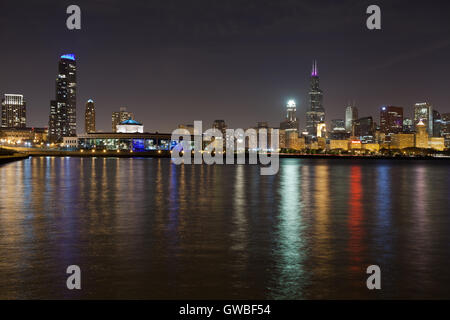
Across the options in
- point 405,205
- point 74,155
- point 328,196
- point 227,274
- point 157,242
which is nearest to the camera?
point 227,274

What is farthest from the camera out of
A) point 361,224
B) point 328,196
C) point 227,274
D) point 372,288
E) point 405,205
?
point 328,196

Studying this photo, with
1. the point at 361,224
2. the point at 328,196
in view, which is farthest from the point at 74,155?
the point at 361,224

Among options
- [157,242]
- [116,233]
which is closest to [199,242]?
[157,242]

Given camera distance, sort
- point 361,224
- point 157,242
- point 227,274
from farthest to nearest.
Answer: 1. point 361,224
2. point 157,242
3. point 227,274

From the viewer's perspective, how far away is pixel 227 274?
41.8 feet

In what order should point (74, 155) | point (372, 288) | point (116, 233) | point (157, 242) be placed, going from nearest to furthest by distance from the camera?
point (372, 288) < point (157, 242) < point (116, 233) < point (74, 155)

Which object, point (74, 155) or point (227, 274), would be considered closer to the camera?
point (227, 274)

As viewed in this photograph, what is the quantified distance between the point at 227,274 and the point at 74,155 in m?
195

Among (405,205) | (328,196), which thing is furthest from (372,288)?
(328,196)
